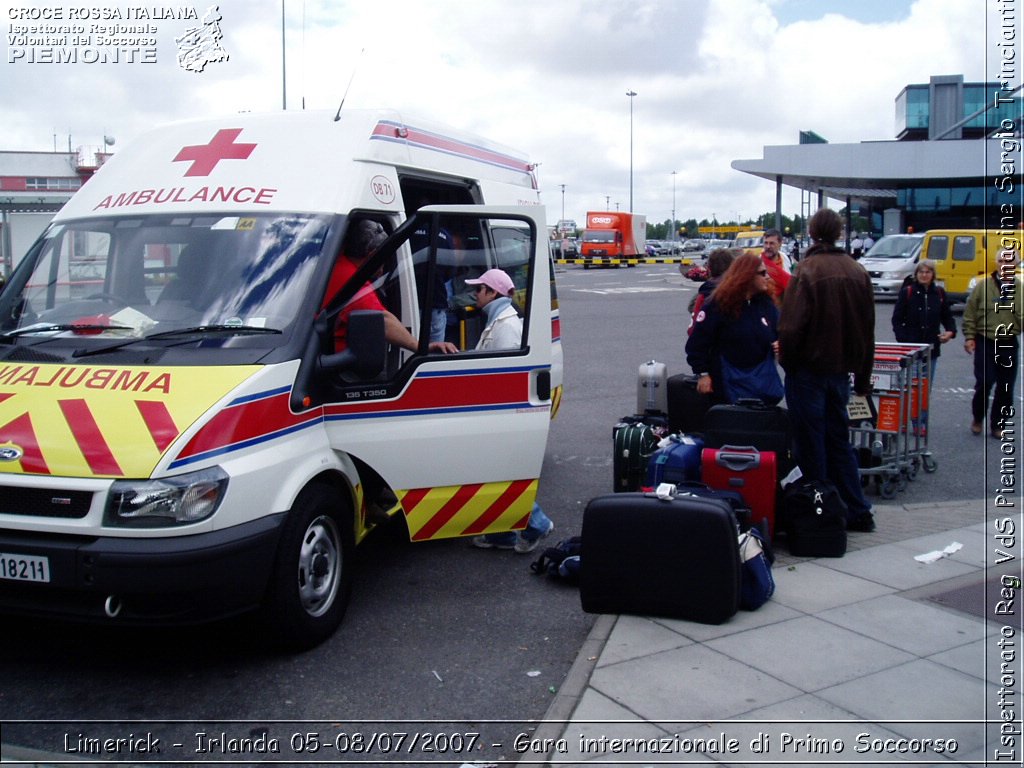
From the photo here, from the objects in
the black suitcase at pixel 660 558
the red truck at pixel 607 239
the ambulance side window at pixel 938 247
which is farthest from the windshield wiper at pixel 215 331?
the red truck at pixel 607 239

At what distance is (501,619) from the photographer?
216 inches

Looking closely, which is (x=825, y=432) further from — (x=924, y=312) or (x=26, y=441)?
(x=26, y=441)

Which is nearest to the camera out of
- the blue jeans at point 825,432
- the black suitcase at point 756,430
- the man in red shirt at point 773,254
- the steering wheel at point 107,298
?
the steering wheel at point 107,298

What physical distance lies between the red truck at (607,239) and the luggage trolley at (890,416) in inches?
2057

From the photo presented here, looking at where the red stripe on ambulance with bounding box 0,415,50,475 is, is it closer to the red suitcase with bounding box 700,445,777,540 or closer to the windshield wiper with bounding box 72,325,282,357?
the windshield wiper with bounding box 72,325,282,357

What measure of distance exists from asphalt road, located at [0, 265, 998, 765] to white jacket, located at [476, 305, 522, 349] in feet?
2.21

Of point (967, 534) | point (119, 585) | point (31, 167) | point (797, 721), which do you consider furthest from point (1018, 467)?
point (31, 167)

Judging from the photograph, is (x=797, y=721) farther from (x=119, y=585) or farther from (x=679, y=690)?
(x=119, y=585)

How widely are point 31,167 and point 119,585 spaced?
27104 millimetres

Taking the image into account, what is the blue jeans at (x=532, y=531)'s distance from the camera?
658cm

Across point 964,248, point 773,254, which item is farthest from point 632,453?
point 964,248

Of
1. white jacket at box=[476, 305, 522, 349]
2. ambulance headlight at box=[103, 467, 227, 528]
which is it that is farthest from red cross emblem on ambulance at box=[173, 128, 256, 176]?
ambulance headlight at box=[103, 467, 227, 528]

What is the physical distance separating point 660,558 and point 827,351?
2.22m

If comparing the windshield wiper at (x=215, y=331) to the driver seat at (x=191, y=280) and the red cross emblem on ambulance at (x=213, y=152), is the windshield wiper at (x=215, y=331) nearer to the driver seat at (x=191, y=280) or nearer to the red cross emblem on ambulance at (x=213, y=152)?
the driver seat at (x=191, y=280)
